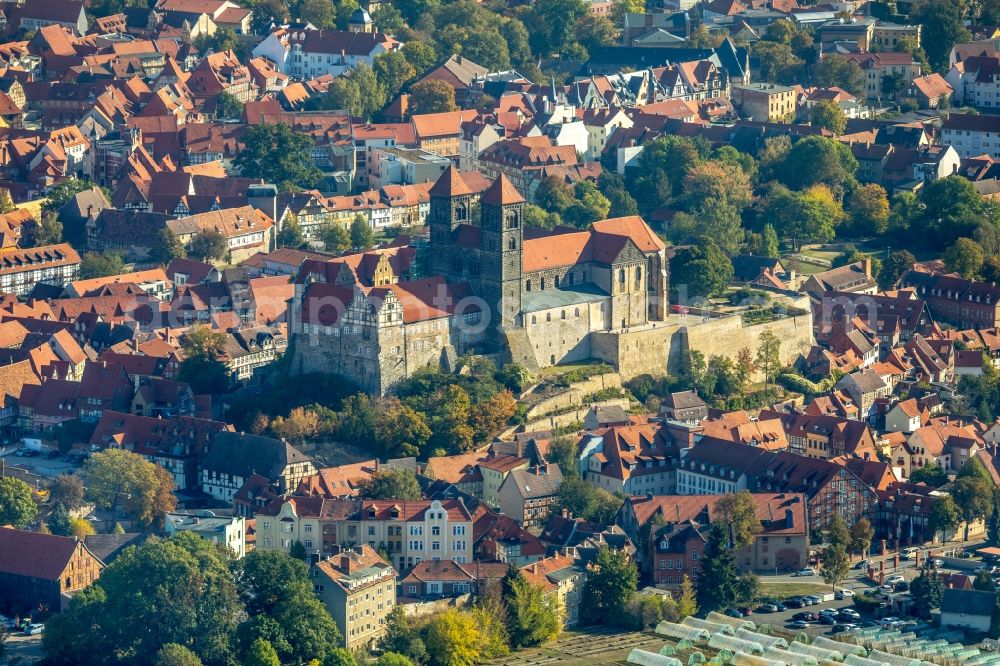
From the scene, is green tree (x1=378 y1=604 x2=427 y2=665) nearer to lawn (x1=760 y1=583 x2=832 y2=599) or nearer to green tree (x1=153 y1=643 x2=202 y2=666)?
green tree (x1=153 y1=643 x2=202 y2=666)

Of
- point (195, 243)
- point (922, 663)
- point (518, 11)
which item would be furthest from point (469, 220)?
point (518, 11)

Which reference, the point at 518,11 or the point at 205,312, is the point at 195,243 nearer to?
the point at 205,312

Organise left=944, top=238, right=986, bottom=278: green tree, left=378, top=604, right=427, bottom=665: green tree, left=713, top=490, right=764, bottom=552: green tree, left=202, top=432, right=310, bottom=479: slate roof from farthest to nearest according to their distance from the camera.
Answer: left=944, top=238, right=986, bottom=278: green tree, left=202, top=432, right=310, bottom=479: slate roof, left=713, top=490, right=764, bottom=552: green tree, left=378, top=604, right=427, bottom=665: green tree

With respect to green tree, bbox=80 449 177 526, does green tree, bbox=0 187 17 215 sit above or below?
above

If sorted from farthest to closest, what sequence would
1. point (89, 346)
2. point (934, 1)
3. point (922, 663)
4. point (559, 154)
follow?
1. point (934, 1)
2. point (559, 154)
3. point (89, 346)
4. point (922, 663)

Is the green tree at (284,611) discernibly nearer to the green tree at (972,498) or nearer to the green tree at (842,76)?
the green tree at (972,498)

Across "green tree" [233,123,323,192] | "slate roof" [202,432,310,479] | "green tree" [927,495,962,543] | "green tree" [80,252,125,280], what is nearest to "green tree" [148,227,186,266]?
"green tree" [80,252,125,280]
